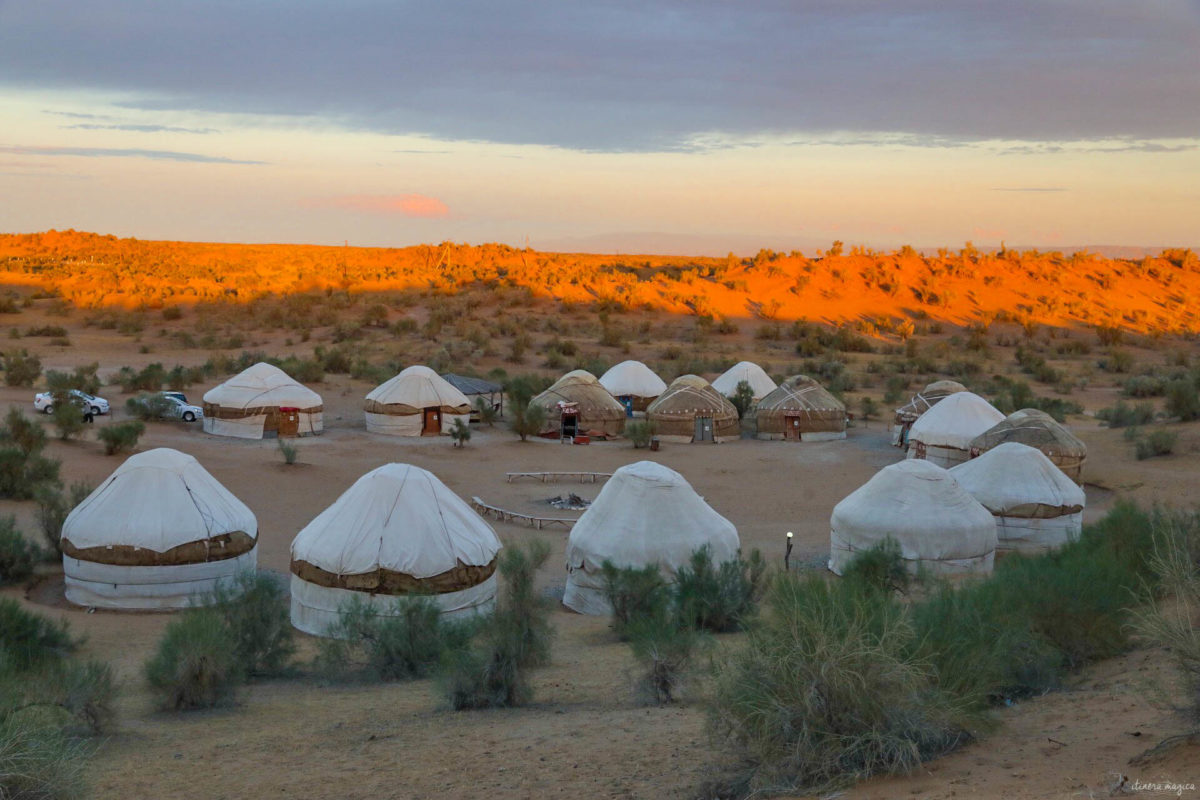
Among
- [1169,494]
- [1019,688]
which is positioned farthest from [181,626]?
[1169,494]

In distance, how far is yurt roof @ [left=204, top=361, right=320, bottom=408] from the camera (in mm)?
30312

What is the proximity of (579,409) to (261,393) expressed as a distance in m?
8.50

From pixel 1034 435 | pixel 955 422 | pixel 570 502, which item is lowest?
pixel 570 502

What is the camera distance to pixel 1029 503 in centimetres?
2023

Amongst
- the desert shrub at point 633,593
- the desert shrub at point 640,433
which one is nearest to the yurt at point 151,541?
the desert shrub at point 633,593

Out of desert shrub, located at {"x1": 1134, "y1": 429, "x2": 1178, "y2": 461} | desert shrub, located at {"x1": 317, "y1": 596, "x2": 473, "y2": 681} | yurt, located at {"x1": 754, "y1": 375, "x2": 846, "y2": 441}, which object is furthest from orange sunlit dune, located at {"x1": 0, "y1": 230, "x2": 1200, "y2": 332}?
desert shrub, located at {"x1": 317, "y1": 596, "x2": 473, "y2": 681}

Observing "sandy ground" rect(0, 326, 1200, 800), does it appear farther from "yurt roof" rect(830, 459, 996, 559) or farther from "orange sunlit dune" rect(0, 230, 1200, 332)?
"orange sunlit dune" rect(0, 230, 1200, 332)

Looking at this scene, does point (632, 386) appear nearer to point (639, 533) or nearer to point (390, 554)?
point (639, 533)

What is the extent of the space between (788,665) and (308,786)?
3539 millimetres

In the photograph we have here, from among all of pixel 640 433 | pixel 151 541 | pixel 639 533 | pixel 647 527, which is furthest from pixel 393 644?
pixel 640 433

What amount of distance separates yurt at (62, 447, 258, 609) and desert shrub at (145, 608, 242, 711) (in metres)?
5.51

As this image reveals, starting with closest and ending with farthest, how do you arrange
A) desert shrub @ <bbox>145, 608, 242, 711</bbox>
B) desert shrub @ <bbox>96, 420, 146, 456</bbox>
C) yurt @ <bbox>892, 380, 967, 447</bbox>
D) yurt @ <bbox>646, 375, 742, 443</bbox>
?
1. desert shrub @ <bbox>145, 608, 242, 711</bbox>
2. desert shrub @ <bbox>96, 420, 146, 456</bbox>
3. yurt @ <bbox>892, 380, 967, 447</bbox>
4. yurt @ <bbox>646, 375, 742, 443</bbox>

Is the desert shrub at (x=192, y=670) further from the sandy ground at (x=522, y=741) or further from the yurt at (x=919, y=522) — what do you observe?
the yurt at (x=919, y=522)

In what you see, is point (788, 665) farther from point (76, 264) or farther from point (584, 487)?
point (76, 264)
